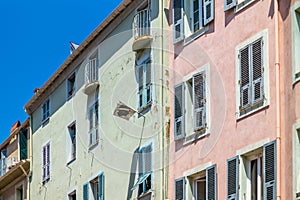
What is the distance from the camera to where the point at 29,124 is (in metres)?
56.1

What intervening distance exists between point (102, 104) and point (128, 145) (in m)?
3.69

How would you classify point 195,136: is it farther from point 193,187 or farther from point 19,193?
point 19,193

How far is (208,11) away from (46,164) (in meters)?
17.9

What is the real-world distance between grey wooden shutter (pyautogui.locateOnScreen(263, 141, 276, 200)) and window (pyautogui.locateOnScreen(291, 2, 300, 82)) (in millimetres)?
2026

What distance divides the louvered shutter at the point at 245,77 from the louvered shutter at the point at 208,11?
8.96 ft

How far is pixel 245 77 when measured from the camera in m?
33.8

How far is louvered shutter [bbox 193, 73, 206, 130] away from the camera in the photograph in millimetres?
36263

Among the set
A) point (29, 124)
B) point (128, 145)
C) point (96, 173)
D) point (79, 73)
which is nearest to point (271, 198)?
point (128, 145)

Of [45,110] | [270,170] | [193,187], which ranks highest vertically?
[45,110]

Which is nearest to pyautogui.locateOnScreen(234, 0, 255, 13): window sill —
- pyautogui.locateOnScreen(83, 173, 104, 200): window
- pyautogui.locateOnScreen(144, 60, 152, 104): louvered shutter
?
pyautogui.locateOnScreen(144, 60, 152, 104): louvered shutter

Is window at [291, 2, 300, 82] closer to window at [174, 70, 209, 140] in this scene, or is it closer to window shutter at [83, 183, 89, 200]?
window at [174, 70, 209, 140]

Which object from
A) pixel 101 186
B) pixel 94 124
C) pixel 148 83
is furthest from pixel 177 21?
pixel 94 124

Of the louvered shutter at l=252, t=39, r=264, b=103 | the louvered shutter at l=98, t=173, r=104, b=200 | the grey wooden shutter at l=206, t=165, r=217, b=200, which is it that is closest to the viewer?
the louvered shutter at l=252, t=39, r=264, b=103

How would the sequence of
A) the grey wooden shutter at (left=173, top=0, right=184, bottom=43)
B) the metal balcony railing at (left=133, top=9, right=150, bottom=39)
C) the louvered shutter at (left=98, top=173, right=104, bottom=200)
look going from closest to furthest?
the grey wooden shutter at (left=173, top=0, right=184, bottom=43) < the metal balcony railing at (left=133, top=9, right=150, bottom=39) < the louvered shutter at (left=98, top=173, right=104, bottom=200)
